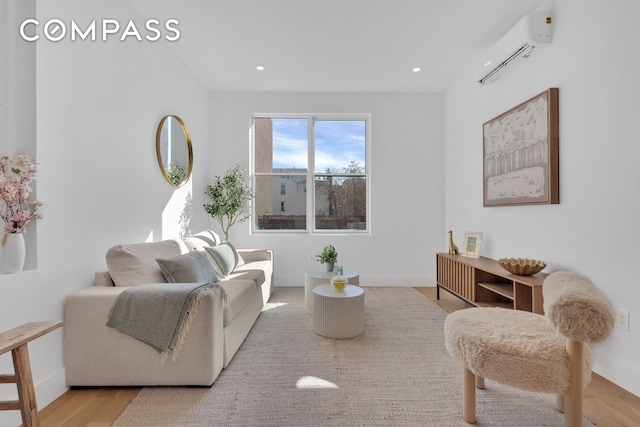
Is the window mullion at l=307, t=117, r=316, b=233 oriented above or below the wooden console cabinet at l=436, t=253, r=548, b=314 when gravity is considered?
above

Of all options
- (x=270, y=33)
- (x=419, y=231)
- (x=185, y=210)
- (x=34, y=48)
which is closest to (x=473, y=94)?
(x=419, y=231)

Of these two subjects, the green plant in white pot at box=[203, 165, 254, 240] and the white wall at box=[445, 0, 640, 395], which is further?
the green plant in white pot at box=[203, 165, 254, 240]

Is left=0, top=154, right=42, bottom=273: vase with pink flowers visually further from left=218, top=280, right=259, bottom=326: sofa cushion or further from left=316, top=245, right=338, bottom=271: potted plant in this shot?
left=316, top=245, right=338, bottom=271: potted plant

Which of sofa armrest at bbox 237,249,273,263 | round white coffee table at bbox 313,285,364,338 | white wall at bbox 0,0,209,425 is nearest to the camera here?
white wall at bbox 0,0,209,425

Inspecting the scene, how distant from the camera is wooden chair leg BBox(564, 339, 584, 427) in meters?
1.32

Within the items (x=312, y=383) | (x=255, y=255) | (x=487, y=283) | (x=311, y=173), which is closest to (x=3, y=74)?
(x=312, y=383)

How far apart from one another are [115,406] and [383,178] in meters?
3.85

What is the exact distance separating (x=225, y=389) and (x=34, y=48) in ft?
7.40

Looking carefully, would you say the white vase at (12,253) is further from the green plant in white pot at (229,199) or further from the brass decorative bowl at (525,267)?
the brass decorative bowl at (525,267)

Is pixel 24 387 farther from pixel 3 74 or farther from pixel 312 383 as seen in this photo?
pixel 3 74

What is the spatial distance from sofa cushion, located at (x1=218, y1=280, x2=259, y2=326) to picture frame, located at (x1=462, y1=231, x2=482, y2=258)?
247cm

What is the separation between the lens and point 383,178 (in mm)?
4520

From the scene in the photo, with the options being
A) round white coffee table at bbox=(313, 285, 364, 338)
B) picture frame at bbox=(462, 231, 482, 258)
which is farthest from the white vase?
picture frame at bbox=(462, 231, 482, 258)

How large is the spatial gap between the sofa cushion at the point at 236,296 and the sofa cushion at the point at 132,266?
0.51 m
